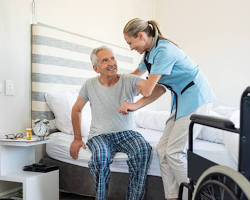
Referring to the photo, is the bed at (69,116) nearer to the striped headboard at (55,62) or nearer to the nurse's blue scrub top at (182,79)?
the striped headboard at (55,62)

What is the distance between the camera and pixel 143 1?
3984 millimetres

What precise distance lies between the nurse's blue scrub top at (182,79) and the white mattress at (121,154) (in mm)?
325

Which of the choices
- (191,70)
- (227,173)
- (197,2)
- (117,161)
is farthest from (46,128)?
(197,2)

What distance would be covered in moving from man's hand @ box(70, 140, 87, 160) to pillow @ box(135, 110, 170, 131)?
868 mm

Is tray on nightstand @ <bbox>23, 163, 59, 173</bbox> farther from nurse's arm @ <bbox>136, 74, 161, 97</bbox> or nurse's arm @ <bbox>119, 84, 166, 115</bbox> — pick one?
nurse's arm @ <bbox>136, 74, 161, 97</bbox>

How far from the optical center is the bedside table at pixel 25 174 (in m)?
1.94

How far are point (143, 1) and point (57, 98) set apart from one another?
84.2 inches

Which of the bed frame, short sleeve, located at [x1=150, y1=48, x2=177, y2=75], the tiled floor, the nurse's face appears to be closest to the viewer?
short sleeve, located at [x1=150, y1=48, x2=177, y2=75]

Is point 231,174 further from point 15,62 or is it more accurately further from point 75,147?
point 15,62

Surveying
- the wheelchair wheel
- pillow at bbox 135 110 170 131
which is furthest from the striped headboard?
the wheelchair wheel

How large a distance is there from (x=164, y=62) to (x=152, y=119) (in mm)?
1210

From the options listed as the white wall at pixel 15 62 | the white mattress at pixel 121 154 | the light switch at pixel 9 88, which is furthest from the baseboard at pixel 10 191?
the light switch at pixel 9 88

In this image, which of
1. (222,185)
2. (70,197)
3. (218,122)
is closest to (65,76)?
(70,197)

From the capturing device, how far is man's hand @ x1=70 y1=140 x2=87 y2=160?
2102mm
